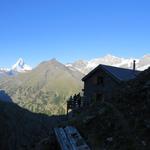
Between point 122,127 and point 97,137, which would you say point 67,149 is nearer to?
point 97,137

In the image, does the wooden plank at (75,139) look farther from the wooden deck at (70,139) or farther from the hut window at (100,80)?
the hut window at (100,80)

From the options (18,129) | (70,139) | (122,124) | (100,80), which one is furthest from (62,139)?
(18,129)

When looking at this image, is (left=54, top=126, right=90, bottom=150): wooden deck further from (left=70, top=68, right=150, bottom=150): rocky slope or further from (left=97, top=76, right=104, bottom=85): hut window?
(left=97, top=76, right=104, bottom=85): hut window

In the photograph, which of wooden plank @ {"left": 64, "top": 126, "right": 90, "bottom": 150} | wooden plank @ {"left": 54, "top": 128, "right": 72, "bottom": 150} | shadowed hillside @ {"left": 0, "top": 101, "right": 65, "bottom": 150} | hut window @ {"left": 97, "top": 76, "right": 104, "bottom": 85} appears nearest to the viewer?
wooden plank @ {"left": 64, "top": 126, "right": 90, "bottom": 150}

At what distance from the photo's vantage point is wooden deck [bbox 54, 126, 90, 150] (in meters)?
13.2

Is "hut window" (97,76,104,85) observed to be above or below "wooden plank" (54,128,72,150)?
above

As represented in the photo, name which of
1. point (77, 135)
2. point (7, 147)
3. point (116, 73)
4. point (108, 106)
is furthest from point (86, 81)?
point (77, 135)

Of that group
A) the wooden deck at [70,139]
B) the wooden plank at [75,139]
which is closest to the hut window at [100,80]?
the wooden deck at [70,139]

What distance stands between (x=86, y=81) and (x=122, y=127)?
36.4 m

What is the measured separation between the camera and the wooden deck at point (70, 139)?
1322 cm

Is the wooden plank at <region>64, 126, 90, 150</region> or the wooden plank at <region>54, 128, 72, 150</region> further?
the wooden plank at <region>54, 128, 72, 150</region>

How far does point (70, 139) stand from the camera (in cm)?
1422

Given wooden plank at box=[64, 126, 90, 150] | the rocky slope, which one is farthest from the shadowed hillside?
wooden plank at box=[64, 126, 90, 150]

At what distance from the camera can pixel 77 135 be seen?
14.9m
